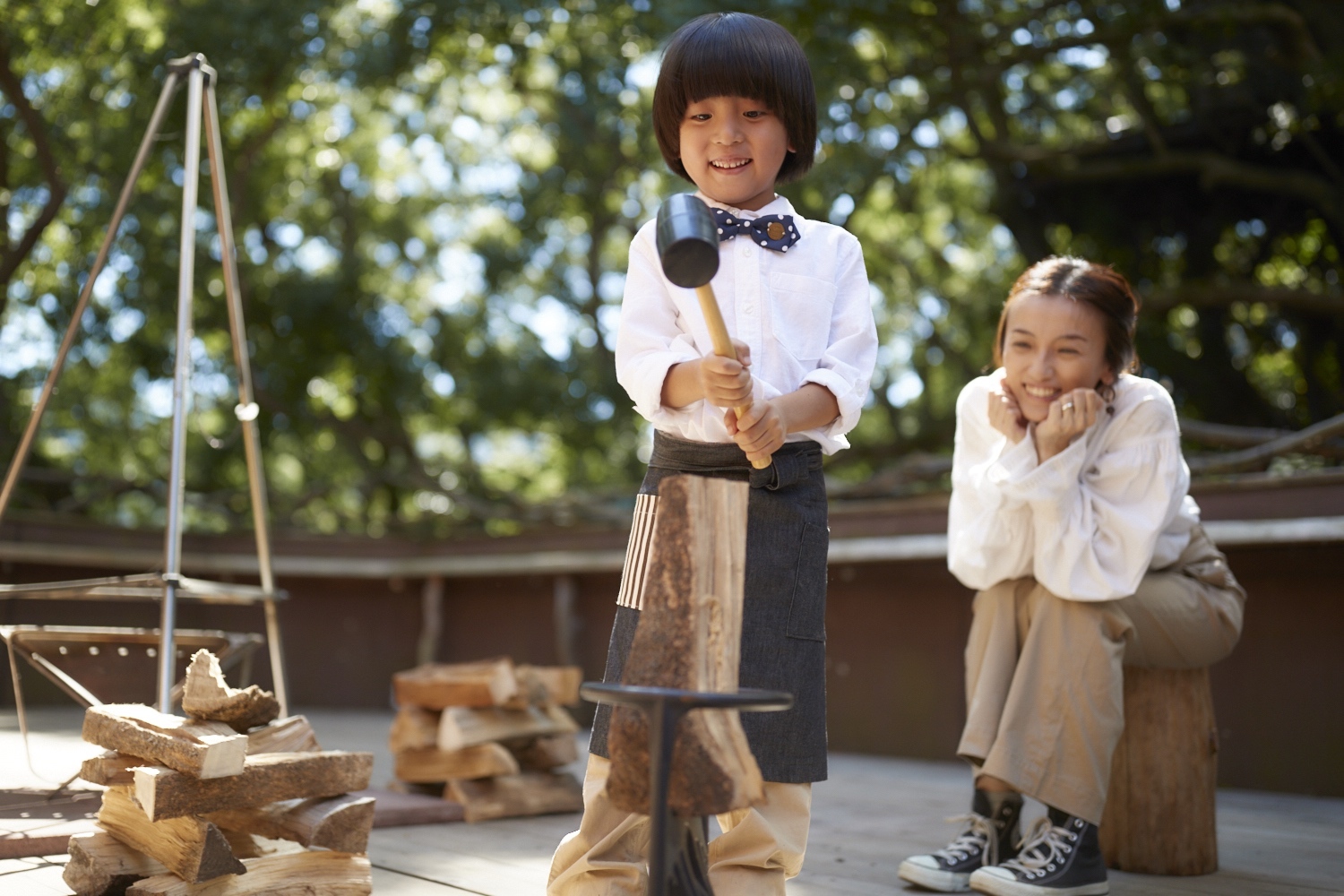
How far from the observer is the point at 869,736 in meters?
5.23

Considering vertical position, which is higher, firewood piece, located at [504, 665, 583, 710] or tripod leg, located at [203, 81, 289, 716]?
tripod leg, located at [203, 81, 289, 716]

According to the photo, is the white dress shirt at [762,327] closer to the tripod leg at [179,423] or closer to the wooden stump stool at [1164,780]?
the wooden stump stool at [1164,780]

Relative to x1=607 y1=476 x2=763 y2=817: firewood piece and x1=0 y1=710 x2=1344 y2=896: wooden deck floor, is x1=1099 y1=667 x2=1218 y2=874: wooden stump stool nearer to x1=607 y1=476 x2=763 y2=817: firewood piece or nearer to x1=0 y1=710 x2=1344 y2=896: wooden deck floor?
x1=0 y1=710 x2=1344 y2=896: wooden deck floor

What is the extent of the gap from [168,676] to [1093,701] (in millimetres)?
1897

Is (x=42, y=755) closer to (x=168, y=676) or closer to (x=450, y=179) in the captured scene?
(x=168, y=676)

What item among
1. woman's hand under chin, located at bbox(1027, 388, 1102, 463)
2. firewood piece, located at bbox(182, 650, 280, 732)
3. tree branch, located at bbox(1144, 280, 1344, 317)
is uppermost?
tree branch, located at bbox(1144, 280, 1344, 317)

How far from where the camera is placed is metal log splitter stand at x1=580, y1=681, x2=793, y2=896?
1.30 meters

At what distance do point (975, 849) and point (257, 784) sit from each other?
1.42 m

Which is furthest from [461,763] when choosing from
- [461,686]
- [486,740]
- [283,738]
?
[283,738]

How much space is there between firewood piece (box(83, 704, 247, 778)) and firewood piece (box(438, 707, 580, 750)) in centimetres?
119

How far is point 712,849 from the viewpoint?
5.63 feet

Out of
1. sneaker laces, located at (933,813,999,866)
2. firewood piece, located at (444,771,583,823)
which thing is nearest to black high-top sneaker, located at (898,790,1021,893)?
sneaker laces, located at (933,813,999,866)

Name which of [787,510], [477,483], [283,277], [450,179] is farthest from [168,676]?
[450,179]

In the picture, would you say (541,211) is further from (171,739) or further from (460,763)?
(171,739)
